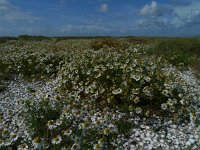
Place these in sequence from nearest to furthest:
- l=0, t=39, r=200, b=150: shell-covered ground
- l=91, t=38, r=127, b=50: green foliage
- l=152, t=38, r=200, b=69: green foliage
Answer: l=0, t=39, r=200, b=150: shell-covered ground, l=152, t=38, r=200, b=69: green foliage, l=91, t=38, r=127, b=50: green foliage

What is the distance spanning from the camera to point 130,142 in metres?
5.44

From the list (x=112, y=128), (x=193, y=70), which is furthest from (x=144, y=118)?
A: (x=193, y=70)

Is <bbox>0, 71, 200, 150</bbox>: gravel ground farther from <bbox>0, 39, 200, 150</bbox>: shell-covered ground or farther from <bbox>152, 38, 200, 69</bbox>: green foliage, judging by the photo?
<bbox>152, 38, 200, 69</bbox>: green foliage

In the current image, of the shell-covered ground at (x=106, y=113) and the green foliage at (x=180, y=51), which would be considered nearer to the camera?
the shell-covered ground at (x=106, y=113)

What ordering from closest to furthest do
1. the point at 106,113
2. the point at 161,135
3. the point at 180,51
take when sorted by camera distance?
the point at 161,135
the point at 106,113
the point at 180,51

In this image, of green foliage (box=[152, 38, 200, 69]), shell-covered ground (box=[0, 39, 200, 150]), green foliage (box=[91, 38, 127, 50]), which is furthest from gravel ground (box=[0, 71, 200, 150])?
green foliage (box=[91, 38, 127, 50])

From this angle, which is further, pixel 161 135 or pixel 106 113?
pixel 106 113

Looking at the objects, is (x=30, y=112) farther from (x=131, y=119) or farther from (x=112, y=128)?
(x=131, y=119)

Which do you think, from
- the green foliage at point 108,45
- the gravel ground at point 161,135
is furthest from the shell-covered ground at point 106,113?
the green foliage at point 108,45

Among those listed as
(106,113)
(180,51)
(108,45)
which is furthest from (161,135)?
(108,45)

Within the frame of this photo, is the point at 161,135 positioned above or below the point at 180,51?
below

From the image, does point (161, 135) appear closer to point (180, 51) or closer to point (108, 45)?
point (180, 51)

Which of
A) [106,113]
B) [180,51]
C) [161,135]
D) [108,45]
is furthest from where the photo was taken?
[108,45]

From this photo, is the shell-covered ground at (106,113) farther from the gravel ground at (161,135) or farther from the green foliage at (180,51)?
the green foliage at (180,51)
